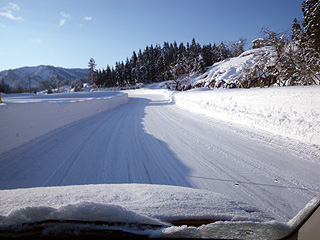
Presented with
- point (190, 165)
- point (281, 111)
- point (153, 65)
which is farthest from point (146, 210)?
point (153, 65)

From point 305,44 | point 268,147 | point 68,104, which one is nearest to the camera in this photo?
point 268,147

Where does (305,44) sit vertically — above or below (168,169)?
above

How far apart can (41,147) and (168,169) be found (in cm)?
451

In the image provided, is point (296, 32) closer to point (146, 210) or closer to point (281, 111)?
point (281, 111)

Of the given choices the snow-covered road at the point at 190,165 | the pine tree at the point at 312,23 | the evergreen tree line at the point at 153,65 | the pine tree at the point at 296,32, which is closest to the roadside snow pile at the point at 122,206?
the snow-covered road at the point at 190,165

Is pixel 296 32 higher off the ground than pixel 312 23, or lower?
lower

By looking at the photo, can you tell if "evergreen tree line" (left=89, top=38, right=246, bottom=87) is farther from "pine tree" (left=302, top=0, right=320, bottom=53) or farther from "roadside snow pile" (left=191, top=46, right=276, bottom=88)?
"pine tree" (left=302, top=0, right=320, bottom=53)

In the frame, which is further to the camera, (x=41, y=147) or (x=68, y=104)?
(x=68, y=104)

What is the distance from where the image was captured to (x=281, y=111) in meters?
5.66

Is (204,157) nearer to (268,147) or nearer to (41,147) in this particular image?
(268,147)

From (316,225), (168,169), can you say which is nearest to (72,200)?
(316,225)

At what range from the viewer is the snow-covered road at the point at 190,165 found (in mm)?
2736

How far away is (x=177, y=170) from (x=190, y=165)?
393 mm

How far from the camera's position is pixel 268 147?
14.9 ft
